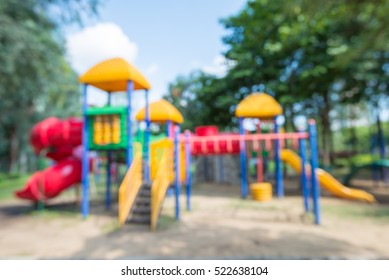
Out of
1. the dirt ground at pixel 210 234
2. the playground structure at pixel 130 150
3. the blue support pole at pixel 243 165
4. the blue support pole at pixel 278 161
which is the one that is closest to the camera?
the dirt ground at pixel 210 234

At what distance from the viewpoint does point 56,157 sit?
32.3 ft

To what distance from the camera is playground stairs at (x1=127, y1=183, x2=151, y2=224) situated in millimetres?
6702

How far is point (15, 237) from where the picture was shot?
584cm

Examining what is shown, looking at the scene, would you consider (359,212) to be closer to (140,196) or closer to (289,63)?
(140,196)

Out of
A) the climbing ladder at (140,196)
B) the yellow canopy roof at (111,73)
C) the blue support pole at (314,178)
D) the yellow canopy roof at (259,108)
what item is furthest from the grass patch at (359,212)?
the yellow canopy roof at (111,73)

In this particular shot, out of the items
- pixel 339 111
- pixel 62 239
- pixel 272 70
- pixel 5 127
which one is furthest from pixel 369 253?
pixel 339 111

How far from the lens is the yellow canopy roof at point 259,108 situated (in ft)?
37.1

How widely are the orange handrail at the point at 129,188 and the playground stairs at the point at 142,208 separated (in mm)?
152

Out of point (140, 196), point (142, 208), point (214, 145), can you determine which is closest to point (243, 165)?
point (214, 145)

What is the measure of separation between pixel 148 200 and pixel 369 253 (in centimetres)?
499

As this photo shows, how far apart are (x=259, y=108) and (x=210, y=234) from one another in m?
7.00

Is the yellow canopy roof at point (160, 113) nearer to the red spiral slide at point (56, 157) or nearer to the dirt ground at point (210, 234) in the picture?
the red spiral slide at point (56, 157)
